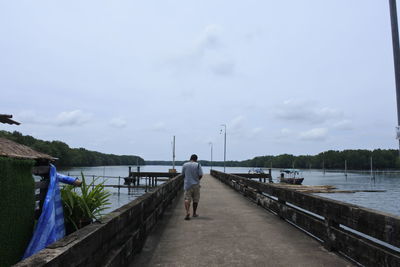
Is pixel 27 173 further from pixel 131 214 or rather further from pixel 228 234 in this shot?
pixel 228 234

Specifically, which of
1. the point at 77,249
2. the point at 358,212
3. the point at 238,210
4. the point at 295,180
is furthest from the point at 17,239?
the point at 295,180

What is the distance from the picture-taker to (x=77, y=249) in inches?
108

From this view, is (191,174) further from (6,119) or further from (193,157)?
(6,119)

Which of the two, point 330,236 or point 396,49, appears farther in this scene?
point 330,236

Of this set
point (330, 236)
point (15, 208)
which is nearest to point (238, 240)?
point (330, 236)

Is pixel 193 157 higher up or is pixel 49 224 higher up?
pixel 193 157

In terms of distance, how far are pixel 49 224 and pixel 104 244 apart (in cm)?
157

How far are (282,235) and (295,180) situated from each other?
61.7 meters

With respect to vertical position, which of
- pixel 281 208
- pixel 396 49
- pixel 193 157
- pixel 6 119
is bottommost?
pixel 281 208

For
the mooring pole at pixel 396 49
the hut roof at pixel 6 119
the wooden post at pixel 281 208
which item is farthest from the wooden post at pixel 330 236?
the hut roof at pixel 6 119

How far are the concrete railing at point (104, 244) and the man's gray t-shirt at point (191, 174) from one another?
3.26 meters

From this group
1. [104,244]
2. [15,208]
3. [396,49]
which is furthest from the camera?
[396,49]

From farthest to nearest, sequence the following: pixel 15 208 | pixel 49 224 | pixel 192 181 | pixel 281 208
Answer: pixel 192 181 → pixel 281 208 → pixel 49 224 → pixel 15 208

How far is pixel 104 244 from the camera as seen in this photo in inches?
140
